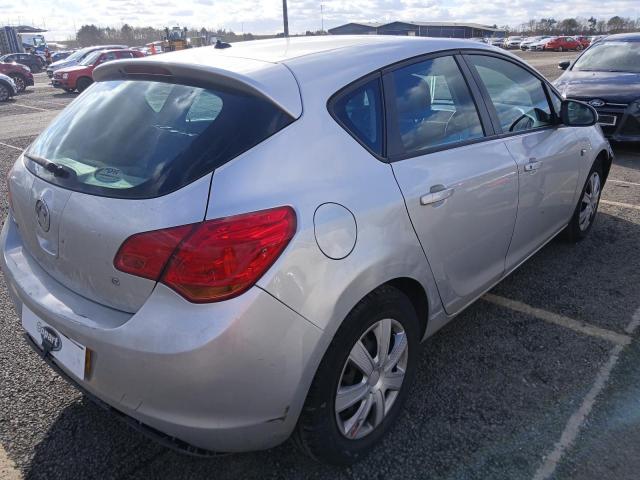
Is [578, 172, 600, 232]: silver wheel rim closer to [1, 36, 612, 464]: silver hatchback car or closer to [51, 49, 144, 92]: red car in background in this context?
[1, 36, 612, 464]: silver hatchback car

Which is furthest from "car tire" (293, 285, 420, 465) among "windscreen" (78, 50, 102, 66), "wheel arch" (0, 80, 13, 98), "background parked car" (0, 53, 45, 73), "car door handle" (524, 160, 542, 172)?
"background parked car" (0, 53, 45, 73)

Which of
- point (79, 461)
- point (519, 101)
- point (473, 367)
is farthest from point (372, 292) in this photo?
point (519, 101)

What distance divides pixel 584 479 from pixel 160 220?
1.95 metres

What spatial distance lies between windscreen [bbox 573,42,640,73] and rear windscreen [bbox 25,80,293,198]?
27.6 feet

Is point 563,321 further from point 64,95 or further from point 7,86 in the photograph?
point 64,95

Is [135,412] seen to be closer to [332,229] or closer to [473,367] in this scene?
[332,229]

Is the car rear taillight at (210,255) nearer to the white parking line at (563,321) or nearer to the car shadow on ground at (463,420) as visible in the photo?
the car shadow on ground at (463,420)

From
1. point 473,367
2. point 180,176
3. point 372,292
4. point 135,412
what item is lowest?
point 473,367

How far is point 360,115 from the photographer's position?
87.0 inches

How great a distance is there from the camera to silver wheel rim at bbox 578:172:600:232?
4413 mm

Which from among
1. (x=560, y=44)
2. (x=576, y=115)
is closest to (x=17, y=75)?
(x=576, y=115)

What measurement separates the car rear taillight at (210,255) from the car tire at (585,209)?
338 centimetres

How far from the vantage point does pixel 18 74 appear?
880 inches

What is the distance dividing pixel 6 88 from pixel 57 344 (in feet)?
65.5
